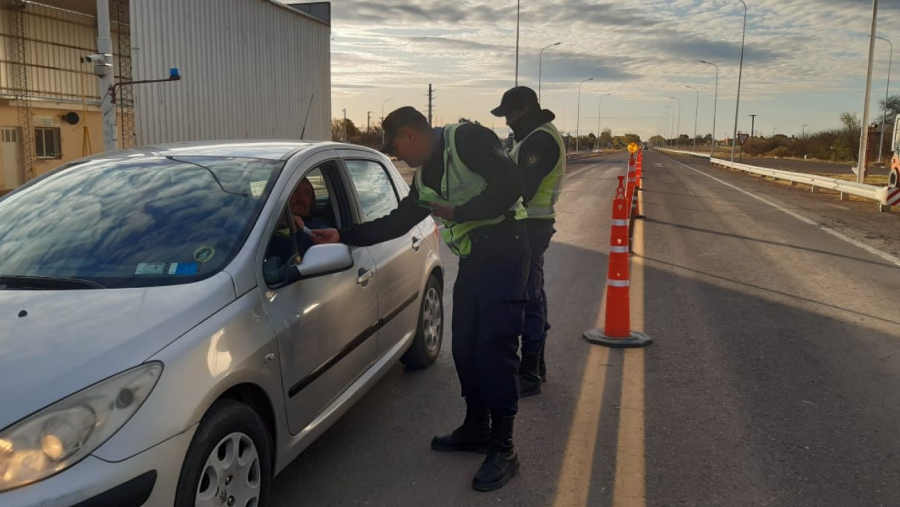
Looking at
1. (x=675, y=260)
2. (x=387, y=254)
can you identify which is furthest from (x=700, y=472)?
(x=675, y=260)

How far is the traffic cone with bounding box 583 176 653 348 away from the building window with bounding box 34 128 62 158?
20.9 meters

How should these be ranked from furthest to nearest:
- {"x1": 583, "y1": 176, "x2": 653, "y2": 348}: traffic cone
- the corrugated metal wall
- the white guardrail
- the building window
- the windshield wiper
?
the building window
the white guardrail
the corrugated metal wall
{"x1": 583, "y1": 176, "x2": 653, "y2": 348}: traffic cone
the windshield wiper

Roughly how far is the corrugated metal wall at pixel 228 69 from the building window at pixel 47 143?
8477 millimetres

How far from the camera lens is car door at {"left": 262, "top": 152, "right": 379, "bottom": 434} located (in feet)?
10.0

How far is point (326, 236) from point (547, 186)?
5.86 feet

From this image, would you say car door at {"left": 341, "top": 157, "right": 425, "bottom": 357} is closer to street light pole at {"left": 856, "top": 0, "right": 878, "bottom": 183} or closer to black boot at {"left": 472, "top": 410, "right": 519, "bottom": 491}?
black boot at {"left": 472, "top": 410, "right": 519, "bottom": 491}

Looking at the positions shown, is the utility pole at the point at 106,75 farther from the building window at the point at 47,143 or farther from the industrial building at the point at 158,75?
the building window at the point at 47,143

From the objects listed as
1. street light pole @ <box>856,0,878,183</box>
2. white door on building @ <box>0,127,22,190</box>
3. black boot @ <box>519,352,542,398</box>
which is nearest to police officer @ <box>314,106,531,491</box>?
black boot @ <box>519,352,542,398</box>

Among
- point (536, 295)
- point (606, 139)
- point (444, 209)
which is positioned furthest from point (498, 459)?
point (606, 139)

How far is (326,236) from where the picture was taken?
3666 millimetres

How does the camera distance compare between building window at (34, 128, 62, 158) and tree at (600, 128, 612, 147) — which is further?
tree at (600, 128, 612, 147)

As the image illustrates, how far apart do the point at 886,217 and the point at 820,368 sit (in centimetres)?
1273

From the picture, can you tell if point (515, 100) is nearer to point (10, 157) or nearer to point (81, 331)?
point (81, 331)

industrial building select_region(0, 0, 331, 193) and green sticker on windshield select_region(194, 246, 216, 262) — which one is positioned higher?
industrial building select_region(0, 0, 331, 193)
